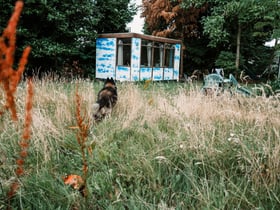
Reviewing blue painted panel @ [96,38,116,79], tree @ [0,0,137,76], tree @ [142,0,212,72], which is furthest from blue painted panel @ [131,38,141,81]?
tree @ [142,0,212,72]

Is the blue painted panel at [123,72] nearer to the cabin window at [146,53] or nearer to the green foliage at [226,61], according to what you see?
the cabin window at [146,53]

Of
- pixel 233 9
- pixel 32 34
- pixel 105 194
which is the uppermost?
pixel 233 9

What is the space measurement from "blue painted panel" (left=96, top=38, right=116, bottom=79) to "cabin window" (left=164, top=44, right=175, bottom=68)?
4023 millimetres

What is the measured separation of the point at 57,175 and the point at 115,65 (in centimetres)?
1148

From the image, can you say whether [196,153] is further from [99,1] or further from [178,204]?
[99,1]

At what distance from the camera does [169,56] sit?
52.7 feet

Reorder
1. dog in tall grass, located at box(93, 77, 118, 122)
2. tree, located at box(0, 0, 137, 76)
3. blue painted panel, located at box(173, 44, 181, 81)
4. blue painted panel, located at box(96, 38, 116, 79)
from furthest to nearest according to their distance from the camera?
blue painted panel, located at box(173, 44, 181, 81)
blue painted panel, located at box(96, 38, 116, 79)
tree, located at box(0, 0, 137, 76)
dog in tall grass, located at box(93, 77, 118, 122)

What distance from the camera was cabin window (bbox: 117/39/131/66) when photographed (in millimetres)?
13113

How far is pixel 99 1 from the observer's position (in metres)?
12.9

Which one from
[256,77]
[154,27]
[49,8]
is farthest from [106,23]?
[256,77]

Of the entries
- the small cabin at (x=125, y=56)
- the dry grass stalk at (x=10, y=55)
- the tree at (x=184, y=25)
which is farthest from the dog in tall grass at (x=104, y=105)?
the tree at (x=184, y=25)

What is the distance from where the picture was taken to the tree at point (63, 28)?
10.3m

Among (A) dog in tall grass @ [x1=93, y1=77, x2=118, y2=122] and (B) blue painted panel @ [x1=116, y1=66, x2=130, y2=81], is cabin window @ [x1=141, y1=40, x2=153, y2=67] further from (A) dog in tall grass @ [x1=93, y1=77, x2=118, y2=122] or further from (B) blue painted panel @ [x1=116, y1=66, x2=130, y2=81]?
(A) dog in tall grass @ [x1=93, y1=77, x2=118, y2=122]

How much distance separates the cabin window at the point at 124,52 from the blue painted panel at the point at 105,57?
0.28 metres
